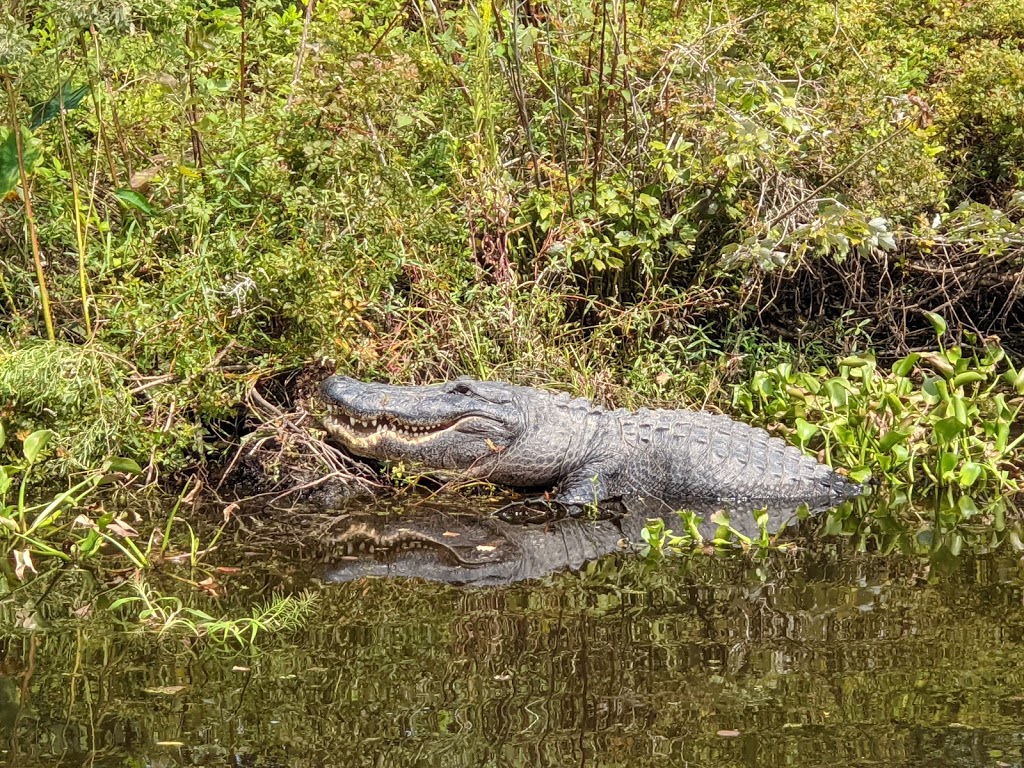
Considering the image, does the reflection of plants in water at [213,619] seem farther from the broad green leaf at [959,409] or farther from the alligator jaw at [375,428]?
the broad green leaf at [959,409]

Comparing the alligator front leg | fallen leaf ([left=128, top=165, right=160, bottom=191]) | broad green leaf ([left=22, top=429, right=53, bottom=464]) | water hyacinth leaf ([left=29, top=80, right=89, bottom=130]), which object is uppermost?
water hyacinth leaf ([left=29, top=80, right=89, bottom=130])

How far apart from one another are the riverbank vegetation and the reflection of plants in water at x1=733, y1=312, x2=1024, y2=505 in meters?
0.02

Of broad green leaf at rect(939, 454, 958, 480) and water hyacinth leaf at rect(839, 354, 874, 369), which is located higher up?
water hyacinth leaf at rect(839, 354, 874, 369)

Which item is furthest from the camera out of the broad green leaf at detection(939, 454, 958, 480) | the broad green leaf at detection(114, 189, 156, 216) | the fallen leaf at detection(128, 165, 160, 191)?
the fallen leaf at detection(128, 165, 160, 191)

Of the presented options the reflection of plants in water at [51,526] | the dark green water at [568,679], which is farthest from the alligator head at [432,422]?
the dark green water at [568,679]

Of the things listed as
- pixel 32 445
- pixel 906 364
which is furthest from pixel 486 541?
pixel 906 364

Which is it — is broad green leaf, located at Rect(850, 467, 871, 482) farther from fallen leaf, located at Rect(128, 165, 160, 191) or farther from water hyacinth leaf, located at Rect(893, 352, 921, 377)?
fallen leaf, located at Rect(128, 165, 160, 191)

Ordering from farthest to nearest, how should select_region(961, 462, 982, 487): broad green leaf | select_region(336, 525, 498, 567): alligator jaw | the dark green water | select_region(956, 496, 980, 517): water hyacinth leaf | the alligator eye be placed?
the alligator eye → select_region(961, 462, 982, 487): broad green leaf → select_region(956, 496, 980, 517): water hyacinth leaf → select_region(336, 525, 498, 567): alligator jaw → the dark green water

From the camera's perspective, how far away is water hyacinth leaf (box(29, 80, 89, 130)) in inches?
217

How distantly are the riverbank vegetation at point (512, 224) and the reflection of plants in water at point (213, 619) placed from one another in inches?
61.6

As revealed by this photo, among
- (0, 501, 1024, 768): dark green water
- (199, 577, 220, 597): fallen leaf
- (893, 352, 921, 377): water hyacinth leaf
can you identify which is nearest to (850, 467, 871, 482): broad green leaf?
(893, 352, 921, 377): water hyacinth leaf

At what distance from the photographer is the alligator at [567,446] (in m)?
5.76

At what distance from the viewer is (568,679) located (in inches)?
135

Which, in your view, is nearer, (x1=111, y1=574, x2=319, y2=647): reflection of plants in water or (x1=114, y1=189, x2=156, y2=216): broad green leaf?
(x1=111, y1=574, x2=319, y2=647): reflection of plants in water
